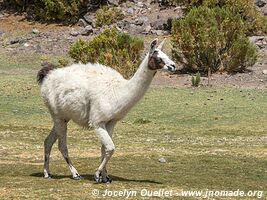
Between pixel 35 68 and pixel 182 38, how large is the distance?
726cm

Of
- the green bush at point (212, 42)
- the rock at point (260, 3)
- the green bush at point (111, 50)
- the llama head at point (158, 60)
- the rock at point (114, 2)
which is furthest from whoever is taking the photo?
the rock at point (114, 2)

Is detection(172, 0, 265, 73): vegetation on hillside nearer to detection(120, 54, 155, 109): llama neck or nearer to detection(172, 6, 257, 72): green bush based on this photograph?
detection(172, 6, 257, 72): green bush

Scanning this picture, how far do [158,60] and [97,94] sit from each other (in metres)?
1.18

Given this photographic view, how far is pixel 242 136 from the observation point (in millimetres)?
18953

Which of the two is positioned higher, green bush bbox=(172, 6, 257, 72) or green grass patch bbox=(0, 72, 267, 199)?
green grass patch bbox=(0, 72, 267, 199)

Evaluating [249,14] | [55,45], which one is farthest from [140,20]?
[249,14]

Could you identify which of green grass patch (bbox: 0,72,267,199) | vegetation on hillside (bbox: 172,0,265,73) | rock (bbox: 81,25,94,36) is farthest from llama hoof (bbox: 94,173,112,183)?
rock (bbox: 81,25,94,36)

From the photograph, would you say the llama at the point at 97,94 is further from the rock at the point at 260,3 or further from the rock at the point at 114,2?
the rock at the point at 114,2

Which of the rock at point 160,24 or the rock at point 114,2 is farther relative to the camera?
the rock at point 114,2

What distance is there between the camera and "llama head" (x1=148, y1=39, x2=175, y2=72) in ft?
35.6

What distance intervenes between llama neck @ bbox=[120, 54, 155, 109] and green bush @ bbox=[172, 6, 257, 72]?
2154 centimetres

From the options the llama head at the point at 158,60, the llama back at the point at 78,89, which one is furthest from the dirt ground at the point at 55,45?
the llama head at the point at 158,60

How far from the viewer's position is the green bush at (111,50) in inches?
1242

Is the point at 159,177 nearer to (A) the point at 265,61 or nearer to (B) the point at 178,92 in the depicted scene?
(B) the point at 178,92
